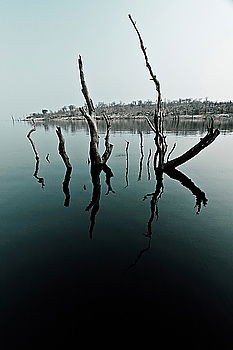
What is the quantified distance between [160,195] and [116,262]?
10.1 metres

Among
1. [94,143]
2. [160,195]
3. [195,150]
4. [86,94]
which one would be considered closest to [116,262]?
[160,195]

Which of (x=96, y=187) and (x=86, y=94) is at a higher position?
(x=86, y=94)

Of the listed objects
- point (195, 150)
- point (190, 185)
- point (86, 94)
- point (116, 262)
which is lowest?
point (190, 185)

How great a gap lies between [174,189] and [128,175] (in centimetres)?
642

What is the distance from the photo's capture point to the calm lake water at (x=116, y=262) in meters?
7.23

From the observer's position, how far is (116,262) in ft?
33.3

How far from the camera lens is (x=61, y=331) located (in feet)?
22.2

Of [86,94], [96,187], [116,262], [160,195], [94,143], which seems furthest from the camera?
[94,143]

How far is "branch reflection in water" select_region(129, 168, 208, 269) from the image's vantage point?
12.4m

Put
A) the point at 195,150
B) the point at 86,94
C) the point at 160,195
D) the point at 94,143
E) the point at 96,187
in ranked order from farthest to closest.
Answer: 1. the point at 94,143
2. the point at 86,94
3. the point at 195,150
4. the point at 96,187
5. the point at 160,195

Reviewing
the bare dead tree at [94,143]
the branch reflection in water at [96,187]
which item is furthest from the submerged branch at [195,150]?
the bare dead tree at [94,143]

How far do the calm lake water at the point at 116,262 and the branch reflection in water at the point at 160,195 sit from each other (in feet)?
0.73

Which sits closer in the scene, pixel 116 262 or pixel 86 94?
pixel 116 262

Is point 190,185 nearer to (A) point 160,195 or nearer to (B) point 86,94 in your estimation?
(A) point 160,195
